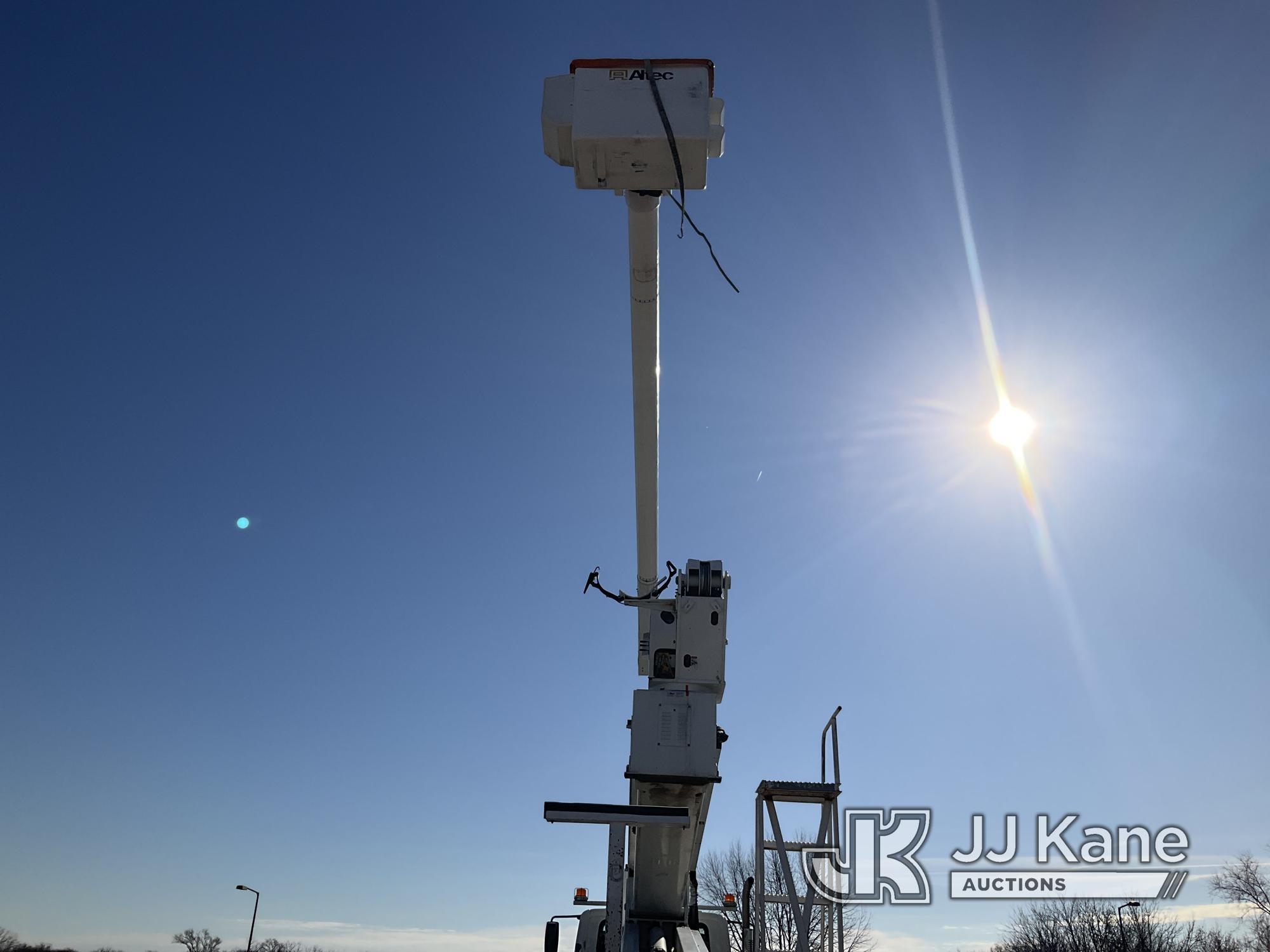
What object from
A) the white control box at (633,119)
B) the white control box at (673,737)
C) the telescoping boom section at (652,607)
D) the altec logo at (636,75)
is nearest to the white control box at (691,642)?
the telescoping boom section at (652,607)

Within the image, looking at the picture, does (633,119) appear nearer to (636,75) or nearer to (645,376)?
(636,75)

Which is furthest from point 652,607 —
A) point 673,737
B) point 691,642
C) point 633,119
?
point 633,119

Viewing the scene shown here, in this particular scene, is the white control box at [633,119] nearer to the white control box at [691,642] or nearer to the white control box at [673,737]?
the white control box at [673,737]

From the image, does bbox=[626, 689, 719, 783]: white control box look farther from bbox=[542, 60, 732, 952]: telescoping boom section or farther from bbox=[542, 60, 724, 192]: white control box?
bbox=[542, 60, 724, 192]: white control box

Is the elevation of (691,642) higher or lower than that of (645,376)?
lower

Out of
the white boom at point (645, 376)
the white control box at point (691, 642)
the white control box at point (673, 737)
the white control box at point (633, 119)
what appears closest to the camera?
the white control box at point (633, 119)

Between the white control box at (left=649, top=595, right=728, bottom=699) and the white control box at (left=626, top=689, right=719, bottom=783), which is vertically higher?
the white control box at (left=649, top=595, right=728, bottom=699)

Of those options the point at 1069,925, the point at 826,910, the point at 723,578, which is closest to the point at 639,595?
the point at 723,578

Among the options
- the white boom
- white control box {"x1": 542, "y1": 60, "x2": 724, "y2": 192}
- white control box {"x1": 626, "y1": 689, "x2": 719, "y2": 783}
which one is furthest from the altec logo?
white control box {"x1": 626, "y1": 689, "x2": 719, "y2": 783}

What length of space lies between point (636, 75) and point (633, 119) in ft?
1.14

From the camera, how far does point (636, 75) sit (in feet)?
20.3

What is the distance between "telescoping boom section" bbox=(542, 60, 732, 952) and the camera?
6117mm

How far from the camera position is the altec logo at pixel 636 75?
615 cm

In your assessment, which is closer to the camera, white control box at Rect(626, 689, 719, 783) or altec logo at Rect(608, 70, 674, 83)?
altec logo at Rect(608, 70, 674, 83)
